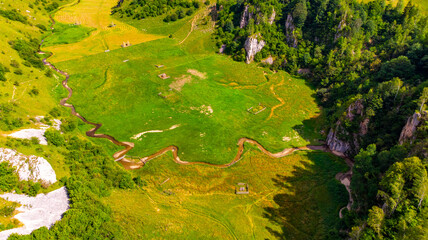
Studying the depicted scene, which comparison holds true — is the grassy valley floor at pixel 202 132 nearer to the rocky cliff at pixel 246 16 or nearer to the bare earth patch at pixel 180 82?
the bare earth patch at pixel 180 82

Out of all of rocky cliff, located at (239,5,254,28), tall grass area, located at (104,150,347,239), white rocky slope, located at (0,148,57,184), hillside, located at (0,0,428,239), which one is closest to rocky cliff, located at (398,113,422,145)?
hillside, located at (0,0,428,239)

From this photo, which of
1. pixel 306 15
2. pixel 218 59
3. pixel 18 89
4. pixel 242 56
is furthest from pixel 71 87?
pixel 306 15

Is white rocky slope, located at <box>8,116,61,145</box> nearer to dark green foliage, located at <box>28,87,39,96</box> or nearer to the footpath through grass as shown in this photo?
the footpath through grass

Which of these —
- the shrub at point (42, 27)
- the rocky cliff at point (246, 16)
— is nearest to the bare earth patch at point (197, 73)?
the rocky cliff at point (246, 16)

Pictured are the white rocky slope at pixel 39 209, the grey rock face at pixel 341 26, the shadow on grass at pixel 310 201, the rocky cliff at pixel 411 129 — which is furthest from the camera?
the grey rock face at pixel 341 26

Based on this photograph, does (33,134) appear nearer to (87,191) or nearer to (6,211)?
(6,211)
